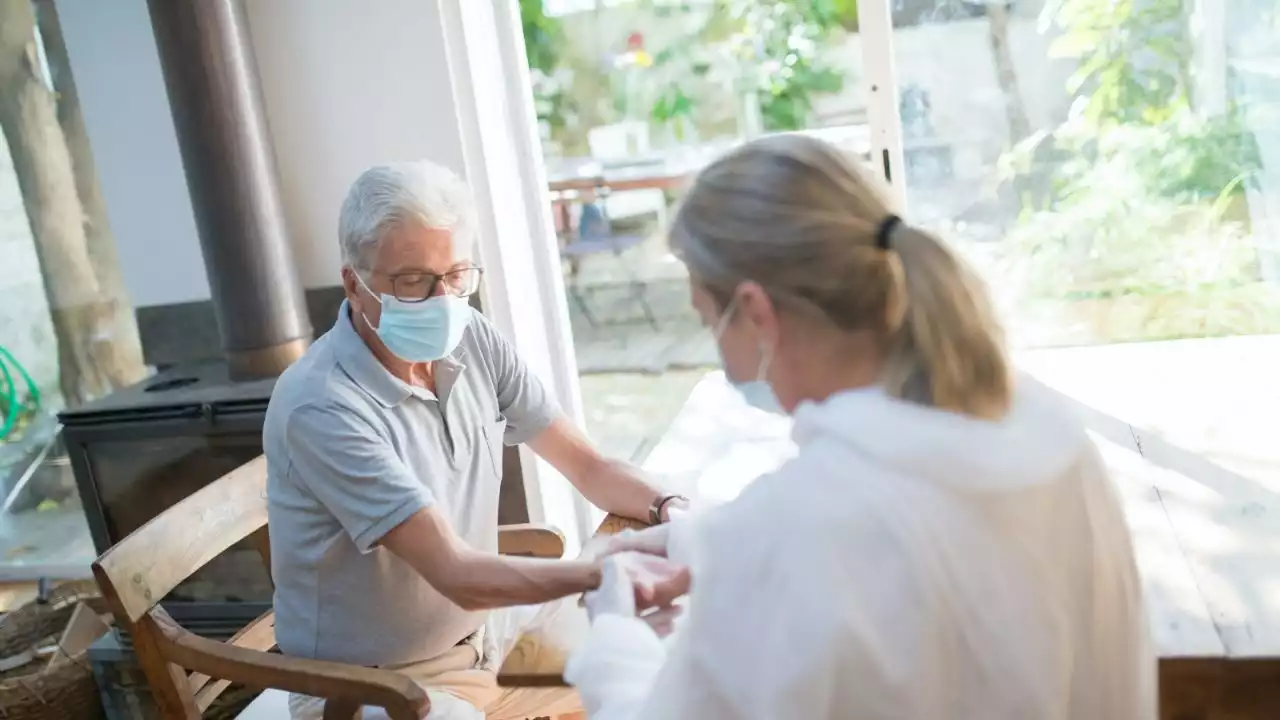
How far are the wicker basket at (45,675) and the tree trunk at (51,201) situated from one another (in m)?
0.81

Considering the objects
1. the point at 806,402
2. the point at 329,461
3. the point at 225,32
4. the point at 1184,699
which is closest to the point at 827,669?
the point at 806,402

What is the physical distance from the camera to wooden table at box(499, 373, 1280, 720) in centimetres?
129

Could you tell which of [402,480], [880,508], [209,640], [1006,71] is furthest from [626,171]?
[880,508]

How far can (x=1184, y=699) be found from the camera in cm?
131

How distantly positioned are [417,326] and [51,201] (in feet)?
7.41

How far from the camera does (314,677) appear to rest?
1.42 metres

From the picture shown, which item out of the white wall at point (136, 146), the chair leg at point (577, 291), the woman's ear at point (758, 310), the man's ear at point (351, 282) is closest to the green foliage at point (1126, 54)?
the chair leg at point (577, 291)

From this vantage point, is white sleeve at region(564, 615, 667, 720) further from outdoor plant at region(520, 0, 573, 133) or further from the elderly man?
outdoor plant at region(520, 0, 573, 133)

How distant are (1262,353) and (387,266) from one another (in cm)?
179

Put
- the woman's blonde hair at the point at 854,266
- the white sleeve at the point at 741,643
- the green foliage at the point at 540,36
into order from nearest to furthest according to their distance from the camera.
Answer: the white sleeve at the point at 741,643 → the woman's blonde hair at the point at 854,266 → the green foliage at the point at 540,36

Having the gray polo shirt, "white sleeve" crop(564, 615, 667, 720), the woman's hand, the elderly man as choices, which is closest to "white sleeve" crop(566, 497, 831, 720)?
"white sleeve" crop(564, 615, 667, 720)

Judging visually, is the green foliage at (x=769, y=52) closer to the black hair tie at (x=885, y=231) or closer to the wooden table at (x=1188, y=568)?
the wooden table at (x=1188, y=568)

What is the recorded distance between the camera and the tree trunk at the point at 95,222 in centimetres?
310

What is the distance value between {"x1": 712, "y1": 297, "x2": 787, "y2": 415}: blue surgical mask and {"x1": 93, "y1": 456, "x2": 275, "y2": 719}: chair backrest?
37.0 inches
